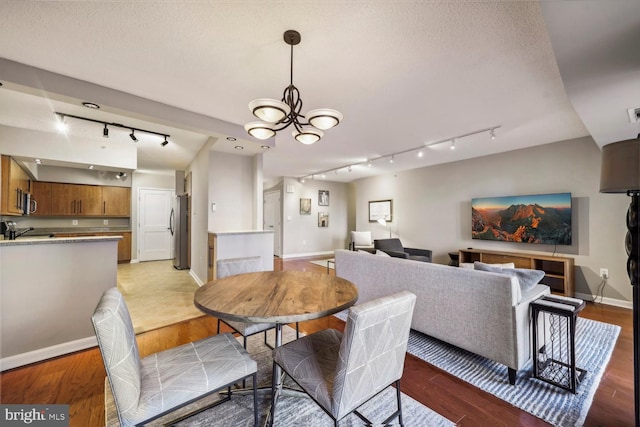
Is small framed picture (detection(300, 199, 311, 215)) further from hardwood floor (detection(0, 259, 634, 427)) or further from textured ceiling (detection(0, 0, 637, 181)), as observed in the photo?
hardwood floor (detection(0, 259, 634, 427))

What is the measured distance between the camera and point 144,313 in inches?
122

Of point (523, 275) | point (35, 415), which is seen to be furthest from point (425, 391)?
point (35, 415)

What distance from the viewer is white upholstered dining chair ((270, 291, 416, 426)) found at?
41.4 inches

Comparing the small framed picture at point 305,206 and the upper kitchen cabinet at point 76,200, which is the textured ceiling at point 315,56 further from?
the small framed picture at point 305,206

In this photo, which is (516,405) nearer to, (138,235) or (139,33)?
(139,33)

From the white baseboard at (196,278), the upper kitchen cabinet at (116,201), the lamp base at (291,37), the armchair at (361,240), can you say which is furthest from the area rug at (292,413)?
the upper kitchen cabinet at (116,201)

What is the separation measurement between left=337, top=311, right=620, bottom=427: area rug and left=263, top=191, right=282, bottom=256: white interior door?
5.42 meters

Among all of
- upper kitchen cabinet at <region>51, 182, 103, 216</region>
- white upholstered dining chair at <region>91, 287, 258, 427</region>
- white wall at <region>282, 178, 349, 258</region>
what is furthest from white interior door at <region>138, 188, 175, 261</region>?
white upholstered dining chair at <region>91, 287, 258, 427</region>

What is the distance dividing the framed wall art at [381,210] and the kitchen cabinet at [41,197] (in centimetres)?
740

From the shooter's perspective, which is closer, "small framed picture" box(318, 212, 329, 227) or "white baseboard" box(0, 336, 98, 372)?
"white baseboard" box(0, 336, 98, 372)

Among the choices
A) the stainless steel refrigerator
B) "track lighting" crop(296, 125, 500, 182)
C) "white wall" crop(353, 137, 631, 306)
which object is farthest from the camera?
the stainless steel refrigerator

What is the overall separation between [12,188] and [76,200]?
231 centimetres

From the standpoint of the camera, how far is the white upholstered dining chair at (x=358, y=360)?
105cm

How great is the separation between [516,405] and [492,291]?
70 centimetres
